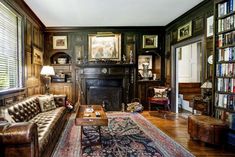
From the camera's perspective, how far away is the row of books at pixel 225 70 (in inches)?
144

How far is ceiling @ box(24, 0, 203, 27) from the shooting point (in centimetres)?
465

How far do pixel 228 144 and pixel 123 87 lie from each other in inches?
157

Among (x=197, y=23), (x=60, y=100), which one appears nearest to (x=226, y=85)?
(x=197, y=23)

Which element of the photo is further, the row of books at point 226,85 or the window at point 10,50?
the window at point 10,50

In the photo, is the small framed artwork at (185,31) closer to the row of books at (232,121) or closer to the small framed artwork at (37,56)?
the row of books at (232,121)

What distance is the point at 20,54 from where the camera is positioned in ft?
15.7

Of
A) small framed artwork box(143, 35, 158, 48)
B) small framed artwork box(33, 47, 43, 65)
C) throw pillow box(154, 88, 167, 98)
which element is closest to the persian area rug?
throw pillow box(154, 88, 167, 98)

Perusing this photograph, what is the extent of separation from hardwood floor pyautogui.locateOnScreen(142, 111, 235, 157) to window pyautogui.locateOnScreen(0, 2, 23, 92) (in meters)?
3.39

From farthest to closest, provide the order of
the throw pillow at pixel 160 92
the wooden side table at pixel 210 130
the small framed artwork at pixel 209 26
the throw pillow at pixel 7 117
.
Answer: the throw pillow at pixel 160 92, the small framed artwork at pixel 209 26, the wooden side table at pixel 210 130, the throw pillow at pixel 7 117

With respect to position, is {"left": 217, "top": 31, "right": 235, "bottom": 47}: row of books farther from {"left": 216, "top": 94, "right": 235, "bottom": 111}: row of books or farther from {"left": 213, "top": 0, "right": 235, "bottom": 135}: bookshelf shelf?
{"left": 216, "top": 94, "right": 235, "bottom": 111}: row of books

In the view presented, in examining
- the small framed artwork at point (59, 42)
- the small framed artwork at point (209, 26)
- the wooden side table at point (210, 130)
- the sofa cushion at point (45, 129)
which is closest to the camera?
the sofa cushion at point (45, 129)

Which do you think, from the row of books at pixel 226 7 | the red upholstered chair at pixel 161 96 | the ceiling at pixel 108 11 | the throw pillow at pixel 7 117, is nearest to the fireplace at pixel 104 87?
the red upholstered chair at pixel 161 96

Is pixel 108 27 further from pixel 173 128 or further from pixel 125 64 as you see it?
pixel 173 128

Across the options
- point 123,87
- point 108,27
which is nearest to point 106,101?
point 123,87
